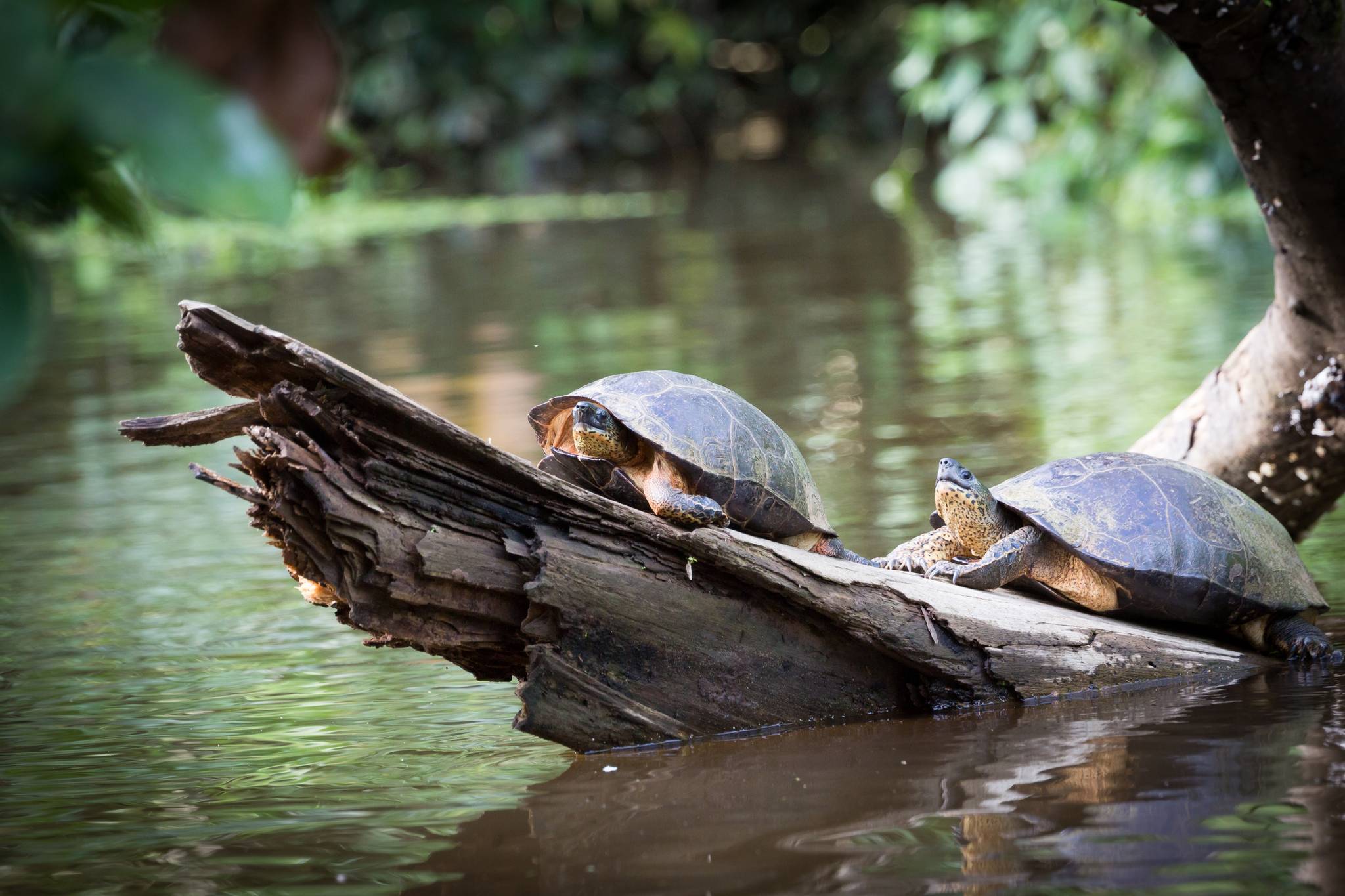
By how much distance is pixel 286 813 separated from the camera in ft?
9.77

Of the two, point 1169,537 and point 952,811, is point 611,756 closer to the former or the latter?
point 952,811

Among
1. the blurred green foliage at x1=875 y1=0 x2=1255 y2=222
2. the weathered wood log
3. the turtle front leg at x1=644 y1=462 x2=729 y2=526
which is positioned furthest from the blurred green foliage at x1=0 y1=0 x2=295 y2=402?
the blurred green foliage at x1=875 y1=0 x2=1255 y2=222

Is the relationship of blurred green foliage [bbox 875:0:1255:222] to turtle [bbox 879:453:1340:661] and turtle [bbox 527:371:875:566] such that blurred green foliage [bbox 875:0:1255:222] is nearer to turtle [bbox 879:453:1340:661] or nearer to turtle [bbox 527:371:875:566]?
turtle [bbox 879:453:1340:661]

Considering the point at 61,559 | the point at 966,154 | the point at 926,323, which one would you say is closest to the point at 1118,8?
the point at 966,154

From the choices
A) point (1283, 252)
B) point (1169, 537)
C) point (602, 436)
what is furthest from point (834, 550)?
point (1283, 252)

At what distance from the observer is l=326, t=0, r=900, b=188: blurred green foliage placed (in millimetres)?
26078

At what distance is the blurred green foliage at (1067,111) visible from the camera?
1539 centimetres

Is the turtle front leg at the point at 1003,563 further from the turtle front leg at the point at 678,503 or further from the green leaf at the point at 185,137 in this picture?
the green leaf at the point at 185,137

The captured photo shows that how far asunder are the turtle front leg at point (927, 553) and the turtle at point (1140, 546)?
0.10ft

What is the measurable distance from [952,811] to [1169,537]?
3.70 ft

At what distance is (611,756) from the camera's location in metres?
3.28

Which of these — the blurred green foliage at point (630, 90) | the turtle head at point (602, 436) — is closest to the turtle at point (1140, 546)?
the turtle head at point (602, 436)

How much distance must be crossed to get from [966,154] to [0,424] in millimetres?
14915

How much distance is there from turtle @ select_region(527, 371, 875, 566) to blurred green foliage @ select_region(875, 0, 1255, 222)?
12584 millimetres
